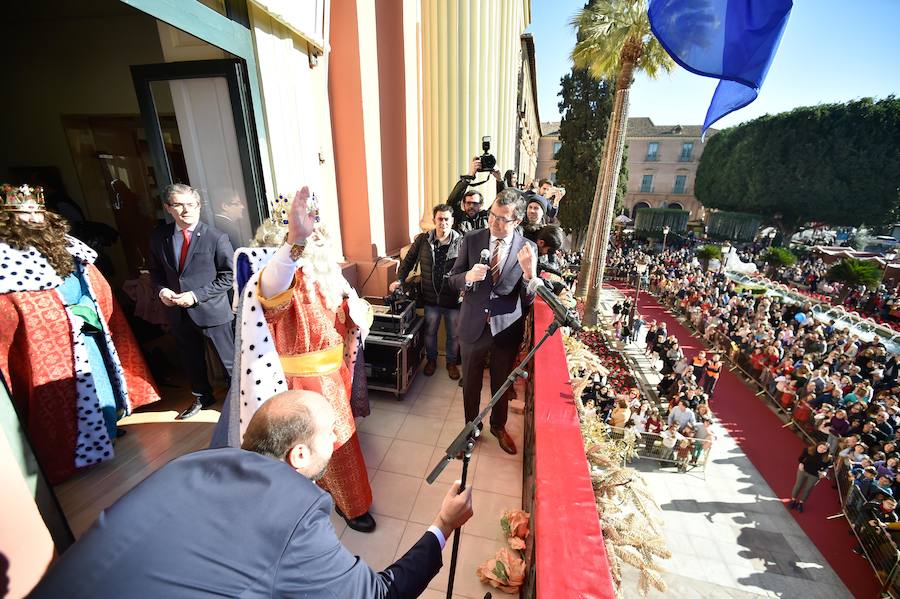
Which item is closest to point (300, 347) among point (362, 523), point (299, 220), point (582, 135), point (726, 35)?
point (299, 220)

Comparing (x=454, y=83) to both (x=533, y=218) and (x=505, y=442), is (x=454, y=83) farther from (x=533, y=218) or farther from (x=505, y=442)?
(x=505, y=442)

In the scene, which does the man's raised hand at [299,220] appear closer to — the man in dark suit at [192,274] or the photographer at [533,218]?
the man in dark suit at [192,274]

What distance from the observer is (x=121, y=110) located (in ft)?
15.0

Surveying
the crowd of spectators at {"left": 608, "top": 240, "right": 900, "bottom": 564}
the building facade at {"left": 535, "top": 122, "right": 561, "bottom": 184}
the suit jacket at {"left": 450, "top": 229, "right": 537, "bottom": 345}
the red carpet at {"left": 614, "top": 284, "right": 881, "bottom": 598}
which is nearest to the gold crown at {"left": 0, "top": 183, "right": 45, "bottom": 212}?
the suit jacket at {"left": 450, "top": 229, "right": 537, "bottom": 345}

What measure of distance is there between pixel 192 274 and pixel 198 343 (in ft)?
2.37

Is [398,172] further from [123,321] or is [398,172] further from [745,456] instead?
[745,456]

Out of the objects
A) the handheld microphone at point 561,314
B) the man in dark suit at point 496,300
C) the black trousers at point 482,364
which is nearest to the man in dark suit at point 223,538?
the handheld microphone at point 561,314

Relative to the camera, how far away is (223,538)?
924mm

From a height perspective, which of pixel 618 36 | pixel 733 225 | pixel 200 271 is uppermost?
pixel 618 36

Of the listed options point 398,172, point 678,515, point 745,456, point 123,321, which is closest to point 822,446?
point 745,456

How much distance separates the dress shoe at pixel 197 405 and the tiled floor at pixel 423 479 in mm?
1546

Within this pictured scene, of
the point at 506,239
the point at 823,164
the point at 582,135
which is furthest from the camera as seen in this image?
the point at 823,164

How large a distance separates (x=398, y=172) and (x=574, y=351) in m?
3.80

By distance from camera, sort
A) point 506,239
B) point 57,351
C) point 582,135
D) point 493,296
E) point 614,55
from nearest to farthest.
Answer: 1. point 57,351
2. point 506,239
3. point 493,296
4. point 614,55
5. point 582,135
